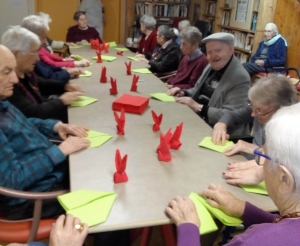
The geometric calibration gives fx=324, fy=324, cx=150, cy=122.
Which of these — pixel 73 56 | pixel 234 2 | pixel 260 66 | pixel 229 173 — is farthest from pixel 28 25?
pixel 234 2

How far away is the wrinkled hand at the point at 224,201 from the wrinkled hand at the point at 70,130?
820 millimetres

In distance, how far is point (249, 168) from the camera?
4.79ft

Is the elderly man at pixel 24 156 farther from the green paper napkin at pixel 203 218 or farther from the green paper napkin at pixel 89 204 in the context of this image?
the green paper napkin at pixel 203 218

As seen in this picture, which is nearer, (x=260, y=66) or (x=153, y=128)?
(x=153, y=128)

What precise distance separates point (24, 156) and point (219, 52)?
1547mm

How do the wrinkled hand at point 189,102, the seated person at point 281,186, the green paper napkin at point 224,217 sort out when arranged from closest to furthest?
the seated person at point 281,186, the green paper napkin at point 224,217, the wrinkled hand at point 189,102

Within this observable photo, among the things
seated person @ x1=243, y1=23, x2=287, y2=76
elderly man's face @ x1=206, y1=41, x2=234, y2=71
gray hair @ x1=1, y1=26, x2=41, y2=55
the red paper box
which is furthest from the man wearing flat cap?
seated person @ x1=243, y1=23, x2=287, y2=76

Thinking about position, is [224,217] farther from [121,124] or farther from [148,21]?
[148,21]

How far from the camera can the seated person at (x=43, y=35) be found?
114 inches

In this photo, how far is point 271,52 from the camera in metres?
4.98

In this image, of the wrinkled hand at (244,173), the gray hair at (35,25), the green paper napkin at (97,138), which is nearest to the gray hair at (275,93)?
the wrinkled hand at (244,173)

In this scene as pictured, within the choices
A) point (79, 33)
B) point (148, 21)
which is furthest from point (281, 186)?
point (79, 33)

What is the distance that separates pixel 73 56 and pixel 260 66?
286 centimetres

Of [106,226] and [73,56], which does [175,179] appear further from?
[73,56]
